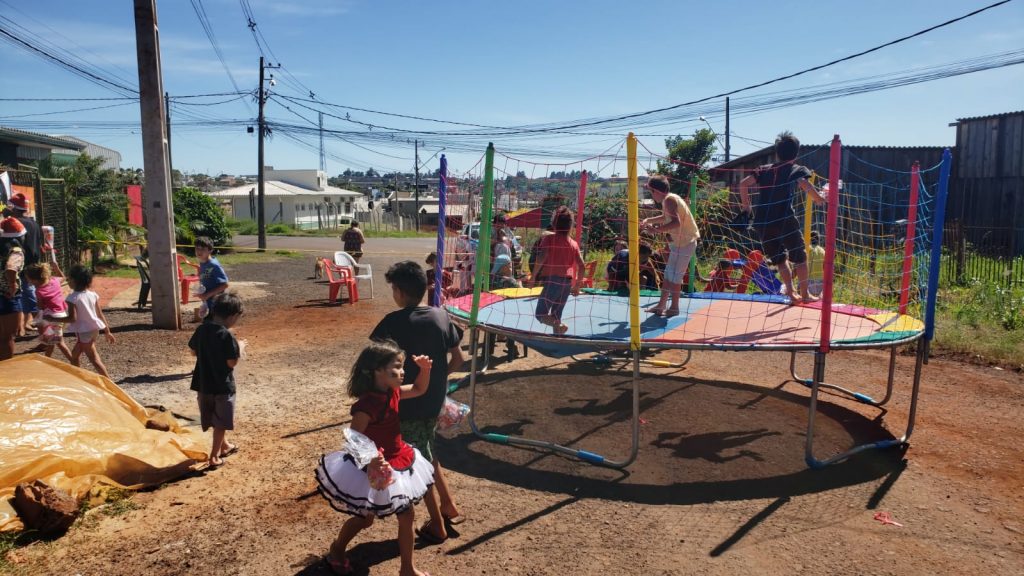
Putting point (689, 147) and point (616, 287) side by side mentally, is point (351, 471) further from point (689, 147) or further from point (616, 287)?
point (689, 147)

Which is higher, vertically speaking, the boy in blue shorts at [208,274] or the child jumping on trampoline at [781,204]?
the child jumping on trampoline at [781,204]

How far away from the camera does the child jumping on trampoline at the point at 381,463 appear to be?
10.4 feet

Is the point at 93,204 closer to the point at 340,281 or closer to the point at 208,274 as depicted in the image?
the point at 340,281

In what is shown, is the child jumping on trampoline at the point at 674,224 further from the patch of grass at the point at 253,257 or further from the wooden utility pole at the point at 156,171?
the patch of grass at the point at 253,257

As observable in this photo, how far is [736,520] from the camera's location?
4.42 m

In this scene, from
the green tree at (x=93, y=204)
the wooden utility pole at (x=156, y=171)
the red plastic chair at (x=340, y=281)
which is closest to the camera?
the wooden utility pole at (x=156, y=171)

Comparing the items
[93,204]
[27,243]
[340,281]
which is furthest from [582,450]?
[93,204]

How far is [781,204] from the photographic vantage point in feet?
21.5

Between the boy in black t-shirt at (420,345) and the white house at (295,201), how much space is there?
4900cm

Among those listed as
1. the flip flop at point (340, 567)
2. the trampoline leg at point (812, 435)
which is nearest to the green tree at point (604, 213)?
the trampoline leg at point (812, 435)

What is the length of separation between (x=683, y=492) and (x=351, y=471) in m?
2.64

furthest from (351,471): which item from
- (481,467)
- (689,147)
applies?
(689,147)

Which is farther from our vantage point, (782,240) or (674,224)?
(782,240)

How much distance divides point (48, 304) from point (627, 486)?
20.1 feet
